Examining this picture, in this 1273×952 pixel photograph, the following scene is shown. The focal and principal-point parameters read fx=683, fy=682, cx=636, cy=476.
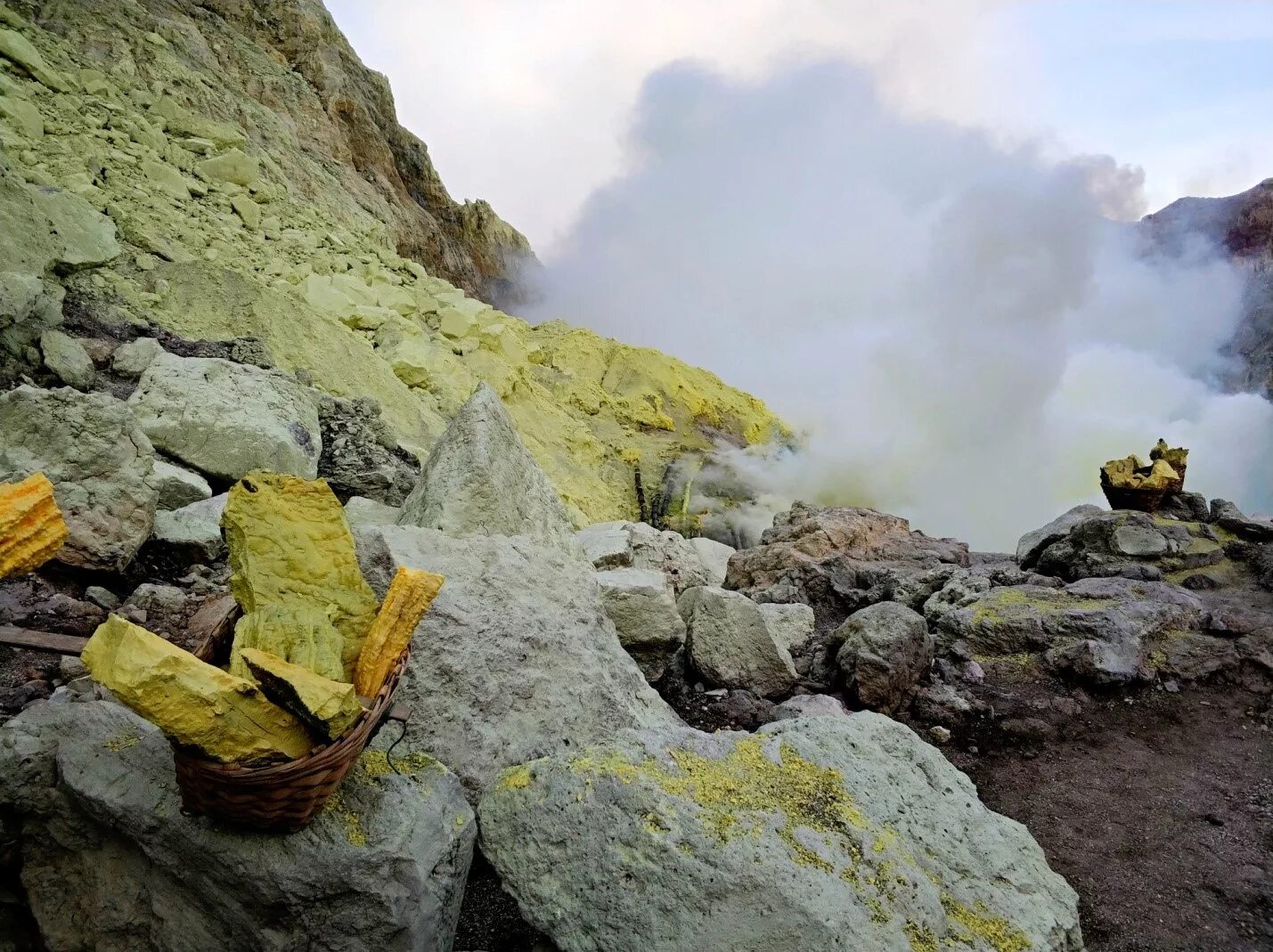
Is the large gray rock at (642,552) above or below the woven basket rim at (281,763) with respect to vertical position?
above

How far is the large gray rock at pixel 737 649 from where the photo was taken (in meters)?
4.46

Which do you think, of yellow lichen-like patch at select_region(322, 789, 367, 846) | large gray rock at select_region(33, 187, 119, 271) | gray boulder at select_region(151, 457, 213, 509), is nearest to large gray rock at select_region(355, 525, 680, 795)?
yellow lichen-like patch at select_region(322, 789, 367, 846)

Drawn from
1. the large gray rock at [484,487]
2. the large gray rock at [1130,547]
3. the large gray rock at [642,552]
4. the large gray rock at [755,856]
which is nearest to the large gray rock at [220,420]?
the large gray rock at [484,487]

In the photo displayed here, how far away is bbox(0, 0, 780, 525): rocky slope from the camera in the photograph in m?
7.70

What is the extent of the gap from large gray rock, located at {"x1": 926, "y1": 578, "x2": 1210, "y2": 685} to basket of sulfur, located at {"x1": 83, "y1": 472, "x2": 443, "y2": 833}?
4.96 metres

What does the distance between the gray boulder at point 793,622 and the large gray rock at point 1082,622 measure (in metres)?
1.12

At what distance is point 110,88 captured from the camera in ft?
38.2

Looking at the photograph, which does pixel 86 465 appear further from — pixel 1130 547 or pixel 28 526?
pixel 1130 547

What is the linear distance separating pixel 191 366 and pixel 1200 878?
698 centimetres

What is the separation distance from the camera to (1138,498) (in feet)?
28.8

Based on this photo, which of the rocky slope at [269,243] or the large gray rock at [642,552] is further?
the rocky slope at [269,243]

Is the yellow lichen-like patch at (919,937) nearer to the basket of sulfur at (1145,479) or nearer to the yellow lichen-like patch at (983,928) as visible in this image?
the yellow lichen-like patch at (983,928)

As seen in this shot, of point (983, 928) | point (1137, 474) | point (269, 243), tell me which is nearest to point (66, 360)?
point (983, 928)

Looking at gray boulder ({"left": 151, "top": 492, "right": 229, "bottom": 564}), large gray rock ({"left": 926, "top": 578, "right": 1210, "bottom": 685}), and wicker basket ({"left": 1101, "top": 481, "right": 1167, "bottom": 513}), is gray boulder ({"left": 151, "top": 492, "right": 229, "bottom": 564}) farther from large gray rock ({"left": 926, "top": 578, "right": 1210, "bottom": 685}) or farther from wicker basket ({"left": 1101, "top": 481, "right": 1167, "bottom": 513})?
wicker basket ({"left": 1101, "top": 481, "right": 1167, "bottom": 513})
